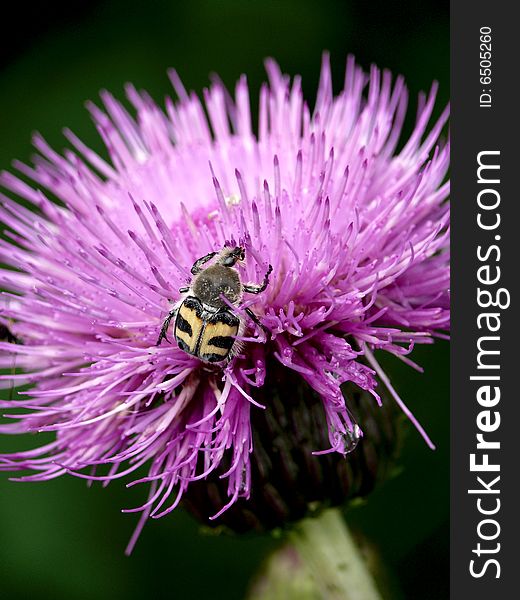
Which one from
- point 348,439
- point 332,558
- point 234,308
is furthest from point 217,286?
point 332,558

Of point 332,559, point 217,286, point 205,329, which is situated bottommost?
point 332,559

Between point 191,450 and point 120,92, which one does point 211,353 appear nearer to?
point 191,450

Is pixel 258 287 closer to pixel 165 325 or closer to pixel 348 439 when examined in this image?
pixel 165 325

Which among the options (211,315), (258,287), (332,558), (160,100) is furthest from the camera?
(160,100)

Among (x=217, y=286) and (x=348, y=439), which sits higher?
(x=217, y=286)

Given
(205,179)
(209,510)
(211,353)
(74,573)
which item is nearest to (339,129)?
(205,179)

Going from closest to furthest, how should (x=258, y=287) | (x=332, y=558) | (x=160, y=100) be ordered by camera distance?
(x=258, y=287)
(x=332, y=558)
(x=160, y=100)
